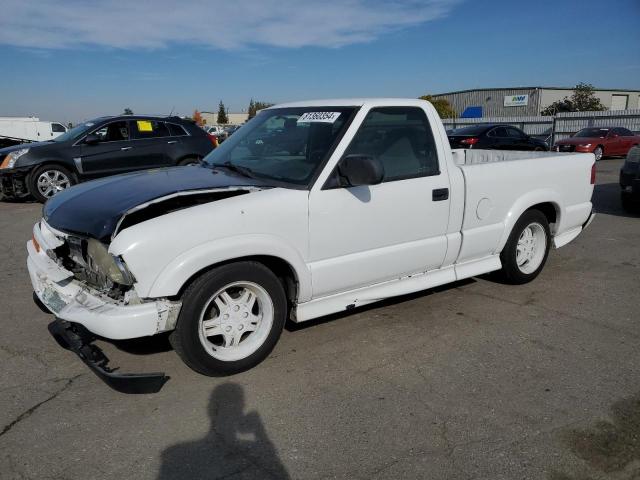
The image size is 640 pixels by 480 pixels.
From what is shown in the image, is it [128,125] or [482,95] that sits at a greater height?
[482,95]

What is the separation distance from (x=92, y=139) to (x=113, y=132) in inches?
17.0

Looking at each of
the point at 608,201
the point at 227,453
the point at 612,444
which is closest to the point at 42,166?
the point at 227,453

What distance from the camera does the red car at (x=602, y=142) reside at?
65.4ft

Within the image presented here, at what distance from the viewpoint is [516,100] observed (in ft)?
197

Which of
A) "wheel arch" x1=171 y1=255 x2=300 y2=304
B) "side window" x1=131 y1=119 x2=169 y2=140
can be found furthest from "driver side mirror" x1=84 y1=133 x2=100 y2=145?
"wheel arch" x1=171 y1=255 x2=300 y2=304

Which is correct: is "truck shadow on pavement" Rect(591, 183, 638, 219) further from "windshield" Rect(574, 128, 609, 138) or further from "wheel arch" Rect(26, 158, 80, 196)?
"wheel arch" Rect(26, 158, 80, 196)

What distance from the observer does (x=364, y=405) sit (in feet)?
10.1

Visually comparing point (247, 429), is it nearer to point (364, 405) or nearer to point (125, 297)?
point (364, 405)

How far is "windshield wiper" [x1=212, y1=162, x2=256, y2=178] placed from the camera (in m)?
3.91

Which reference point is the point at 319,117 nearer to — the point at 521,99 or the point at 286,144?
the point at 286,144

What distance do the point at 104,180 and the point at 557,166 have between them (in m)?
4.19

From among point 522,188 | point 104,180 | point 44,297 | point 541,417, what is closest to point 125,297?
point 44,297

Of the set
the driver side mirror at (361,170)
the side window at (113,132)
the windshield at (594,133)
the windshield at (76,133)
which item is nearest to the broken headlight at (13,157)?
the windshield at (76,133)

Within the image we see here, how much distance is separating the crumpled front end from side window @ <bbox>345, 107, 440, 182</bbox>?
5.87 feet
